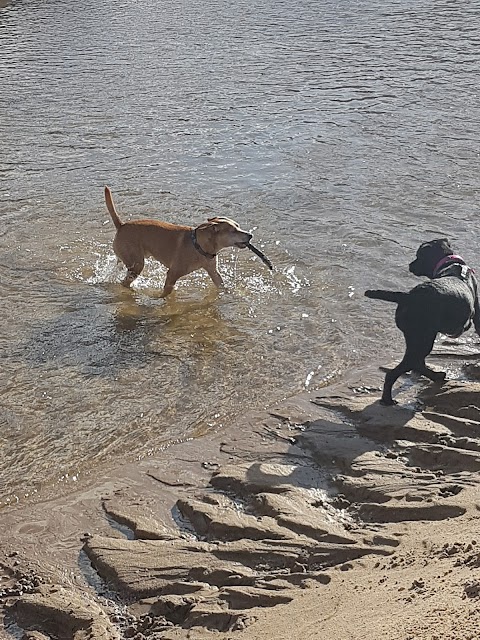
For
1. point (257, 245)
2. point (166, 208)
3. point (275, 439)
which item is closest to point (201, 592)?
point (275, 439)

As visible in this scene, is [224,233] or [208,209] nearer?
[224,233]

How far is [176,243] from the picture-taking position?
7473 millimetres

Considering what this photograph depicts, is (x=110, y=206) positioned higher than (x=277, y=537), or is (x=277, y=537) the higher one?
(x=110, y=206)

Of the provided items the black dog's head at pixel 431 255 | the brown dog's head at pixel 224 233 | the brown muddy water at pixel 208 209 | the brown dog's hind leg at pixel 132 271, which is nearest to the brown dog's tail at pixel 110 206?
the brown dog's hind leg at pixel 132 271

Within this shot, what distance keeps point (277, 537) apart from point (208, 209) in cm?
591

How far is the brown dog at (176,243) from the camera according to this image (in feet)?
24.1

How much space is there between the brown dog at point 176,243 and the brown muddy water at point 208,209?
0.30m

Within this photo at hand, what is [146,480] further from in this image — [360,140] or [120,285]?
[360,140]

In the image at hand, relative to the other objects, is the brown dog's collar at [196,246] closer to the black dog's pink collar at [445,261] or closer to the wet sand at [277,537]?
the black dog's pink collar at [445,261]

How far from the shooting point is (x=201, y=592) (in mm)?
3650

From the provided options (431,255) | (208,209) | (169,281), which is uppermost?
(431,255)

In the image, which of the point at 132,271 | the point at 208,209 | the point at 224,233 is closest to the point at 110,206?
the point at 132,271

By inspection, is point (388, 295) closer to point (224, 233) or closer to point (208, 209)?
point (224, 233)

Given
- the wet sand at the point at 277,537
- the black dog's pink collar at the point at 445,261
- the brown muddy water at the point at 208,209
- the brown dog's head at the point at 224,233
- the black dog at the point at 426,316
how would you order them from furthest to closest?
Answer: the brown dog's head at the point at 224,233 → the black dog's pink collar at the point at 445,261 → the brown muddy water at the point at 208,209 → the black dog at the point at 426,316 → the wet sand at the point at 277,537
